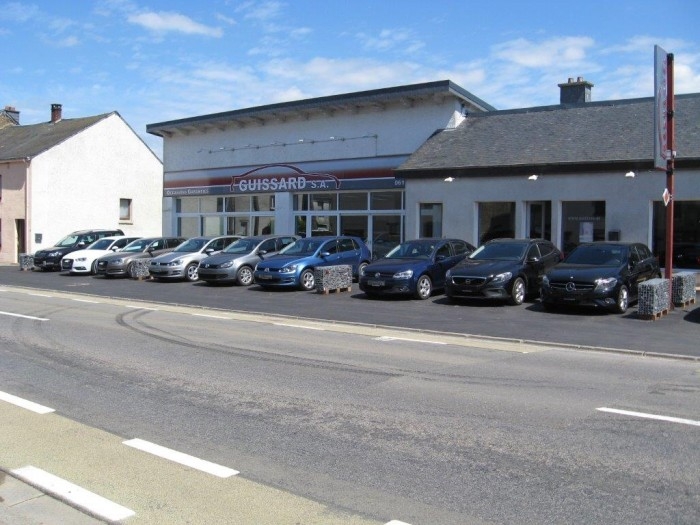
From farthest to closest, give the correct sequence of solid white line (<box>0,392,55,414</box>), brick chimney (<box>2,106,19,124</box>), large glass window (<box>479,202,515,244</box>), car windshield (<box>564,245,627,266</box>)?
brick chimney (<box>2,106,19,124</box>), large glass window (<box>479,202,515,244</box>), car windshield (<box>564,245,627,266</box>), solid white line (<box>0,392,55,414</box>)

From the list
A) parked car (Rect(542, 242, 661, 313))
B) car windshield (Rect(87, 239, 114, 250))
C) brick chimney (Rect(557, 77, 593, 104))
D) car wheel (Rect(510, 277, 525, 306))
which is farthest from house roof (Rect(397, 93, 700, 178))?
car windshield (Rect(87, 239, 114, 250))

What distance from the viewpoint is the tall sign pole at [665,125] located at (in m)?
14.6

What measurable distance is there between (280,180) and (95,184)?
1462 cm

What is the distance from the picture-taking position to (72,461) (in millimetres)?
5270

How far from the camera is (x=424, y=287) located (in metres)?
17.3

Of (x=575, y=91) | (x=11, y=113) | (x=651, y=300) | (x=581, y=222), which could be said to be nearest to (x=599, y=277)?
(x=651, y=300)

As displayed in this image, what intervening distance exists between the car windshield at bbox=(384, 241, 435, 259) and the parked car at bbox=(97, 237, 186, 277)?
10.8 m

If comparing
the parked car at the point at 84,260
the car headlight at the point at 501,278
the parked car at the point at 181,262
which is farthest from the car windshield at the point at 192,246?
the car headlight at the point at 501,278

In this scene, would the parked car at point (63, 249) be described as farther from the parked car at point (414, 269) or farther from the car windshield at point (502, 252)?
the car windshield at point (502, 252)

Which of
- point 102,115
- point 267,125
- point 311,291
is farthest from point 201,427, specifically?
point 102,115

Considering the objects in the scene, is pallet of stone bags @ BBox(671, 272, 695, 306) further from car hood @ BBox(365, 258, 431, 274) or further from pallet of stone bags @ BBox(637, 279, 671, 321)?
car hood @ BBox(365, 258, 431, 274)

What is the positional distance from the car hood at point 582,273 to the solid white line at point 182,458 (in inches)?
425

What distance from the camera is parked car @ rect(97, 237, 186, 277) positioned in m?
25.2

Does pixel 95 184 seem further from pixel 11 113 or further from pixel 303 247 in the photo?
pixel 303 247
